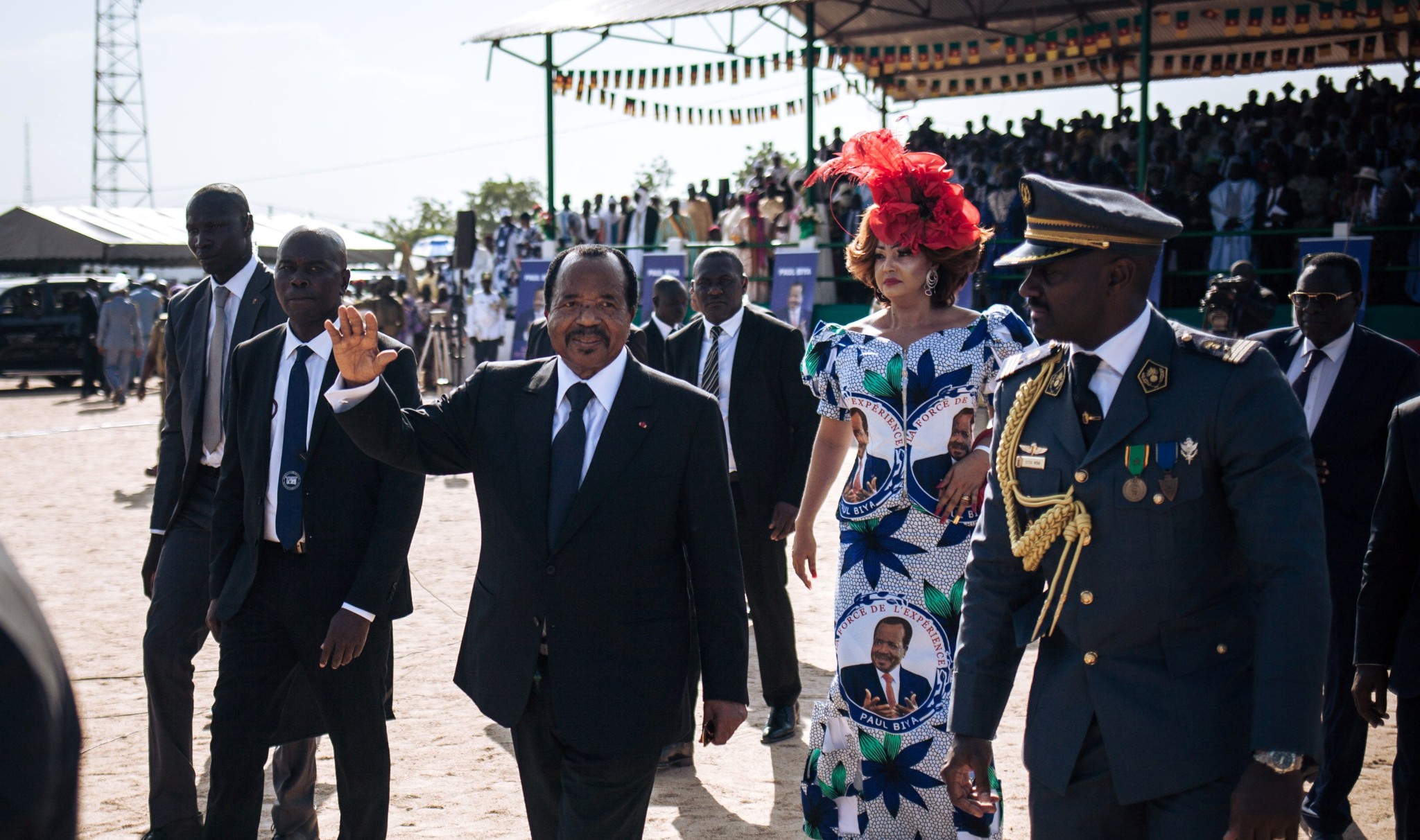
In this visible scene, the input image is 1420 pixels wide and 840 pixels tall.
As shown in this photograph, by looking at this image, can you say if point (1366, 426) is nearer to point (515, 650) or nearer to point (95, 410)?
point (515, 650)

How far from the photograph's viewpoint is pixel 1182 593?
8.66 feet

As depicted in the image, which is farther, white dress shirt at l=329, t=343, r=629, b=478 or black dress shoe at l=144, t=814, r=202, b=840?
black dress shoe at l=144, t=814, r=202, b=840

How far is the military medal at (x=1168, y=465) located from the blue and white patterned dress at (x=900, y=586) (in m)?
1.49

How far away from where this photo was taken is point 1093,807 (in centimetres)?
273

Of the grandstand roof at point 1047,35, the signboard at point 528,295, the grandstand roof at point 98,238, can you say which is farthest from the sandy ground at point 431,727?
the grandstand roof at point 98,238

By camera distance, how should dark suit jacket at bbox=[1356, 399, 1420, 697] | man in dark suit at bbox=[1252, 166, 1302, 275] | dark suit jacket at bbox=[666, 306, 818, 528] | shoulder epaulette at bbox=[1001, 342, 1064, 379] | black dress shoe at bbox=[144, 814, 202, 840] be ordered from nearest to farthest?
shoulder epaulette at bbox=[1001, 342, 1064, 379] < dark suit jacket at bbox=[1356, 399, 1420, 697] < black dress shoe at bbox=[144, 814, 202, 840] < dark suit jacket at bbox=[666, 306, 818, 528] < man in dark suit at bbox=[1252, 166, 1302, 275]

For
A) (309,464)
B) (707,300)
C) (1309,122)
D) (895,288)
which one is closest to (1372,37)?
(1309,122)

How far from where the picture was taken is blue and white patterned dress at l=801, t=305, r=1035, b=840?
13.4ft

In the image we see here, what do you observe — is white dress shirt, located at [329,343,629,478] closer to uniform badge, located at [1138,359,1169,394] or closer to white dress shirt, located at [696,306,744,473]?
uniform badge, located at [1138,359,1169,394]

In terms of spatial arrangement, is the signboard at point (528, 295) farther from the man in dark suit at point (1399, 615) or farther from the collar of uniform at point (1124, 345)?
the collar of uniform at point (1124, 345)

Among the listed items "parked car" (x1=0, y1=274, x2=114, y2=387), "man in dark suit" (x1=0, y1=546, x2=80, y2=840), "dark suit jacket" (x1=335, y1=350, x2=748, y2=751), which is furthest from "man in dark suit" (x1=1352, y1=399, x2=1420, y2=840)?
"parked car" (x1=0, y1=274, x2=114, y2=387)

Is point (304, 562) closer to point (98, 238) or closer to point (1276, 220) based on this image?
point (1276, 220)

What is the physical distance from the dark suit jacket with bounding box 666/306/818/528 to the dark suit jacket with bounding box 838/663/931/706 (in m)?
2.04

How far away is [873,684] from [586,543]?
127 centimetres
